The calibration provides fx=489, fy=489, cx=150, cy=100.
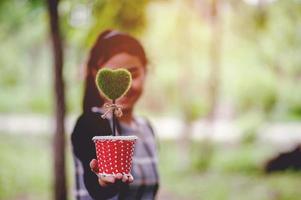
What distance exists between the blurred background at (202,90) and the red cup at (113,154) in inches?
54.9

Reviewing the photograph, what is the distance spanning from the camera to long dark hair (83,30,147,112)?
68.0 inches

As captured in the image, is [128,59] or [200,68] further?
[200,68]

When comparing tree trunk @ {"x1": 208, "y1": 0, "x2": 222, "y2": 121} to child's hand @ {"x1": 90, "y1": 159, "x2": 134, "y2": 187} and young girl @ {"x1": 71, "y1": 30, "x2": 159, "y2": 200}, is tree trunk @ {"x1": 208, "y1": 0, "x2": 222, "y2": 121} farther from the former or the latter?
child's hand @ {"x1": 90, "y1": 159, "x2": 134, "y2": 187}

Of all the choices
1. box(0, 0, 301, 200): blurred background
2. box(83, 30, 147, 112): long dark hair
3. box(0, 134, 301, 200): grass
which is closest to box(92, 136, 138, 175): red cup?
box(83, 30, 147, 112): long dark hair

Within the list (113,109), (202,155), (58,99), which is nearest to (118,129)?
(113,109)

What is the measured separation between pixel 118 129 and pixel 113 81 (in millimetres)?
257

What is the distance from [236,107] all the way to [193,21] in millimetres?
647

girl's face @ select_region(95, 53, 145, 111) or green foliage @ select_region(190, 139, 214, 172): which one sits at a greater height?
girl's face @ select_region(95, 53, 145, 111)

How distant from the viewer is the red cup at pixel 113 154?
144cm

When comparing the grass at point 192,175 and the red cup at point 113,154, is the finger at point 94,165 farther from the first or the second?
the grass at point 192,175

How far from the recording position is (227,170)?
329 centimetres

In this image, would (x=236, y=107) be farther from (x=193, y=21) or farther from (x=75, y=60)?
(x=75, y=60)

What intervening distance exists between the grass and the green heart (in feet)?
5.36

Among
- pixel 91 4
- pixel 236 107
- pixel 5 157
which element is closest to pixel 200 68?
pixel 236 107
